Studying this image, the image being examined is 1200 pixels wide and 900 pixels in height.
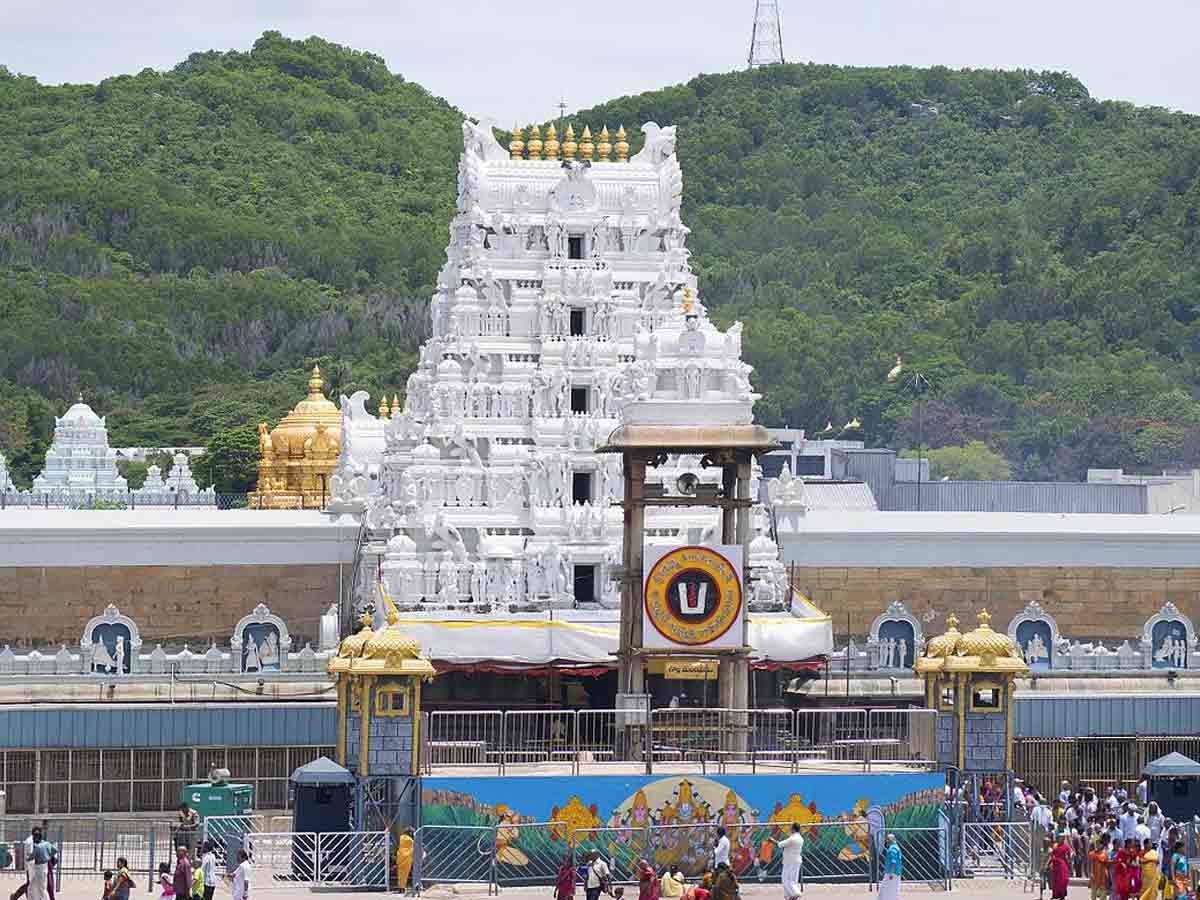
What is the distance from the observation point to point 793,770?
4778 centimetres

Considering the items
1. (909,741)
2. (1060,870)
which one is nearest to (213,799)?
(909,741)

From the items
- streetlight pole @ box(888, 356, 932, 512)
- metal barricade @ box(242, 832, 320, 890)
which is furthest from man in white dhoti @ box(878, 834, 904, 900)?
streetlight pole @ box(888, 356, 932, 512)

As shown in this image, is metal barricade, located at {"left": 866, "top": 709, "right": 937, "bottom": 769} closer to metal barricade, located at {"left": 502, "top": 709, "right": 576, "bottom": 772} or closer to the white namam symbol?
the white namam symbol

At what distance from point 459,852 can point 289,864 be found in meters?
3.42

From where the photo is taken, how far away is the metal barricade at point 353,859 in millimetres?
46500

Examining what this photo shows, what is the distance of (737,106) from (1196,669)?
115m

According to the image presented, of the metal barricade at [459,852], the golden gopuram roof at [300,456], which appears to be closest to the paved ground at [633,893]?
the metal barricade at [459,852]

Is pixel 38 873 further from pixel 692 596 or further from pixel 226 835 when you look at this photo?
pixel 692 596

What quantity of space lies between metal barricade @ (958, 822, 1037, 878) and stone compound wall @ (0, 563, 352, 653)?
25.9 metres

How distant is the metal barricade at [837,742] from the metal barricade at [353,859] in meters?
6.03

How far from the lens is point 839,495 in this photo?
97812mm

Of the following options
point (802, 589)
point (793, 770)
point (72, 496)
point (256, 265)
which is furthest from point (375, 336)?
point (793, 770)

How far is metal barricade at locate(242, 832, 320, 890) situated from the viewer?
47.0 m

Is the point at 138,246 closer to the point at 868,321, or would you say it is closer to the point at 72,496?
the point at 868,321
